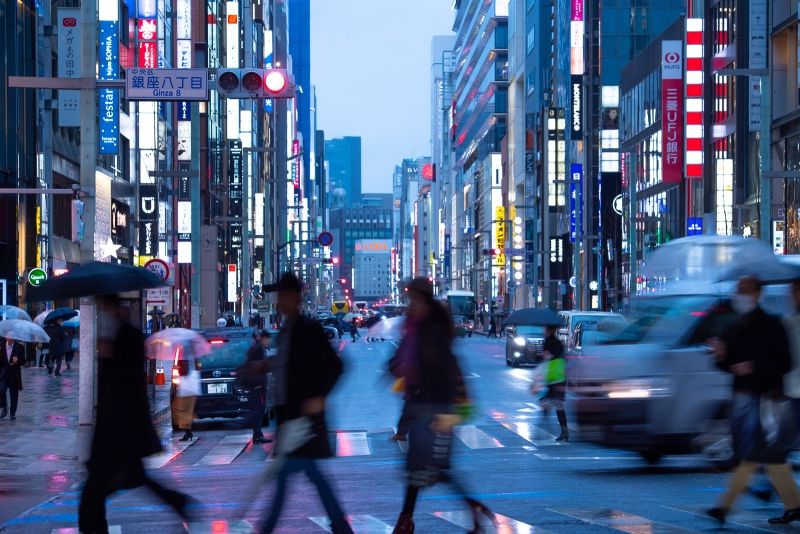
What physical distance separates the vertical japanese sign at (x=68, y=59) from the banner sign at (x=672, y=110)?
108ft

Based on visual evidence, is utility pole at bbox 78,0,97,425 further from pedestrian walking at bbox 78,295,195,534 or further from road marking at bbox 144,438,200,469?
pedestrian walking at bbox 78,295,195,534

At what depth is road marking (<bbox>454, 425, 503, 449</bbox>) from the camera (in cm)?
1920

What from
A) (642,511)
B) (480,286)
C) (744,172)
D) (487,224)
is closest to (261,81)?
(642,511)

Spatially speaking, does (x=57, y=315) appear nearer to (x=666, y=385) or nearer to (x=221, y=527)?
(x=666, y=385)

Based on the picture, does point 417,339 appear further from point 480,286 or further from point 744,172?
point 480,286

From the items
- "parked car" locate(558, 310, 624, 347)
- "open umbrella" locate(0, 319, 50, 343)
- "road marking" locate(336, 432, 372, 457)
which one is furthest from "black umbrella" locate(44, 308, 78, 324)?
"road marking" locate(336, 432, 372, 457)

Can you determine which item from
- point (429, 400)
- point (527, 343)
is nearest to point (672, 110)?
point (527, 343)

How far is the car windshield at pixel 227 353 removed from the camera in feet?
77.7

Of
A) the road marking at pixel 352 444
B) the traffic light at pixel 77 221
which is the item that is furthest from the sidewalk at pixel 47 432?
the road marking at pixel 352 444

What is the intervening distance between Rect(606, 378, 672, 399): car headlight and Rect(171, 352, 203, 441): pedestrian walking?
27.7 ft

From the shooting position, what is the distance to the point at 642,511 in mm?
11383

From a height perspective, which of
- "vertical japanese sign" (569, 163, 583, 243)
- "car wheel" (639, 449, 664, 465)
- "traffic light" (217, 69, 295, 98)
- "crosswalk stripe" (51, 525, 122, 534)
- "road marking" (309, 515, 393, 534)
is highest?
"vertical japanese sign" (569, 163, 583, 243)

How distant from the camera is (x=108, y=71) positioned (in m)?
51.9

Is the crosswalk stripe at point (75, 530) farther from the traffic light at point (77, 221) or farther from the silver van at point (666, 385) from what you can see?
the traffic light at point (77, 221)
